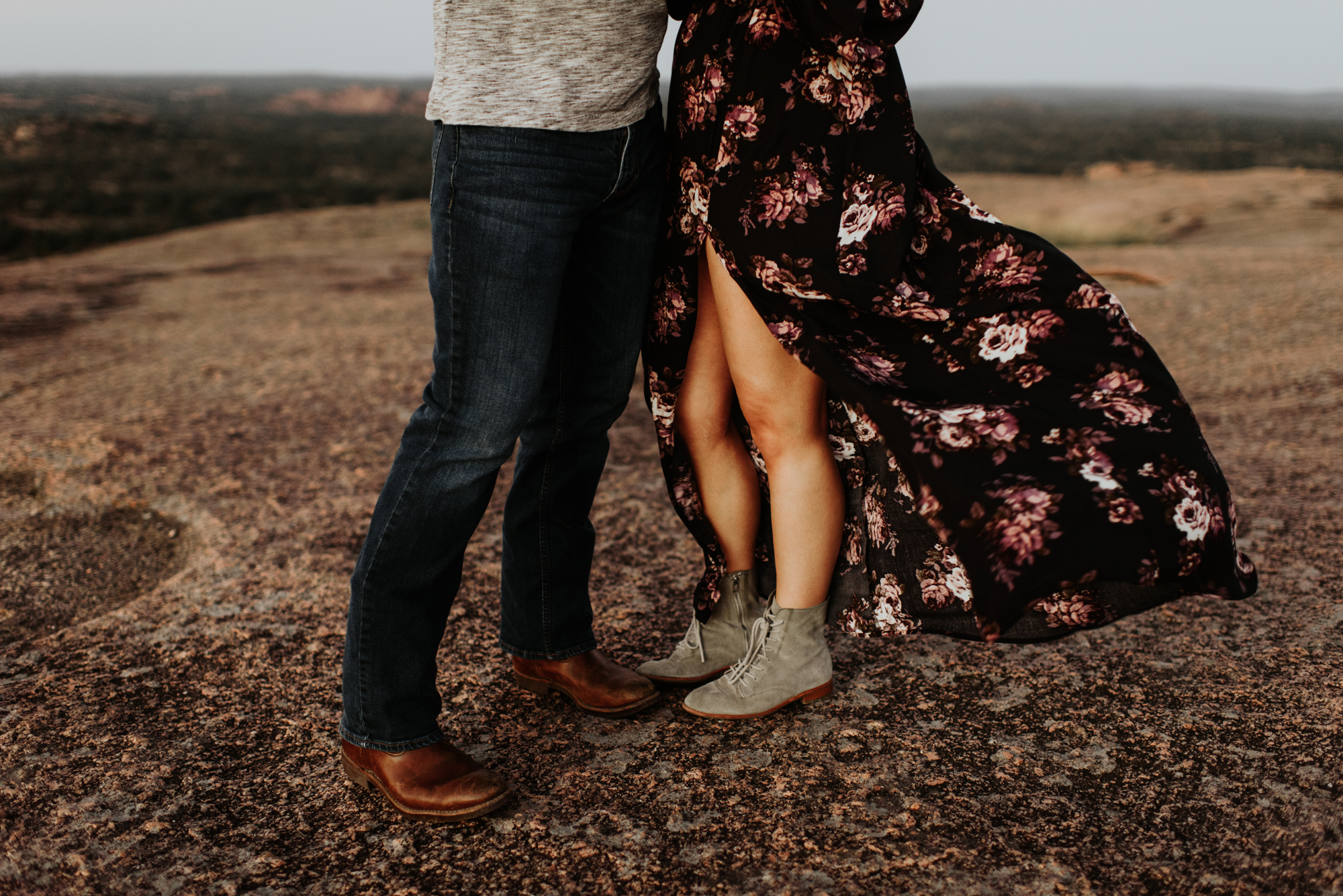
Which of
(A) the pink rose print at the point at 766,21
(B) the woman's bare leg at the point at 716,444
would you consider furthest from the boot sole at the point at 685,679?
(A) the pink rose print at the point at 766,21

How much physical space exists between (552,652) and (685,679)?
290 millimetres

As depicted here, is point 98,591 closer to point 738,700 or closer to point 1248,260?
point 738,700

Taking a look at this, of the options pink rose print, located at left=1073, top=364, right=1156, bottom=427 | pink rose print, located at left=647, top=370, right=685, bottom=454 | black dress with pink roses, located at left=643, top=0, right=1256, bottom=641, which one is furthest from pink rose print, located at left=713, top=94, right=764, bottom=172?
pink rose print, located at left=1073, top=364, right=1156, bottom=427

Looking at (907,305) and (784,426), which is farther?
(784,426)

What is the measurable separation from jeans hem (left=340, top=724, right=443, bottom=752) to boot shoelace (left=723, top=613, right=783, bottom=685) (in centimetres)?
59

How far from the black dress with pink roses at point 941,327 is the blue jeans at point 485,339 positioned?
0.49 ft

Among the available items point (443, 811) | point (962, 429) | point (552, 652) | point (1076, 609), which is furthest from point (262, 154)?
point (1076, 609)

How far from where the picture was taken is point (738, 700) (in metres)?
1.91

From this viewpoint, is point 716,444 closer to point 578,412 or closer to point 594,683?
point 578,412

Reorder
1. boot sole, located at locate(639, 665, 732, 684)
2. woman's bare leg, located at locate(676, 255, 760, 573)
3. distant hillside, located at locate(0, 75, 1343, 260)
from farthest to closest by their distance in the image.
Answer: distant hillside, located at locate(0, 75, 1343, 260) → boot sole, located at locate(639, 665, 732, 684) → woman's bare leg, located at locate(676, 255, 760, 573)

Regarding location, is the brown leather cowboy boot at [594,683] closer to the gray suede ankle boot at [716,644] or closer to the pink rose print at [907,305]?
the gray suede ankle boot at [716,644]

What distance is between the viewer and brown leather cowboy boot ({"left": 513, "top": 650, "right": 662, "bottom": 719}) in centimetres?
194

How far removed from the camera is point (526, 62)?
149 cm

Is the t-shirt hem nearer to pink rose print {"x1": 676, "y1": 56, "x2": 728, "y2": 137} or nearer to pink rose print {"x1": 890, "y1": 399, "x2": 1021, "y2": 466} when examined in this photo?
pink rose print {"x1": 676, "y1": 56, "x2": 728, "y2": 137}
